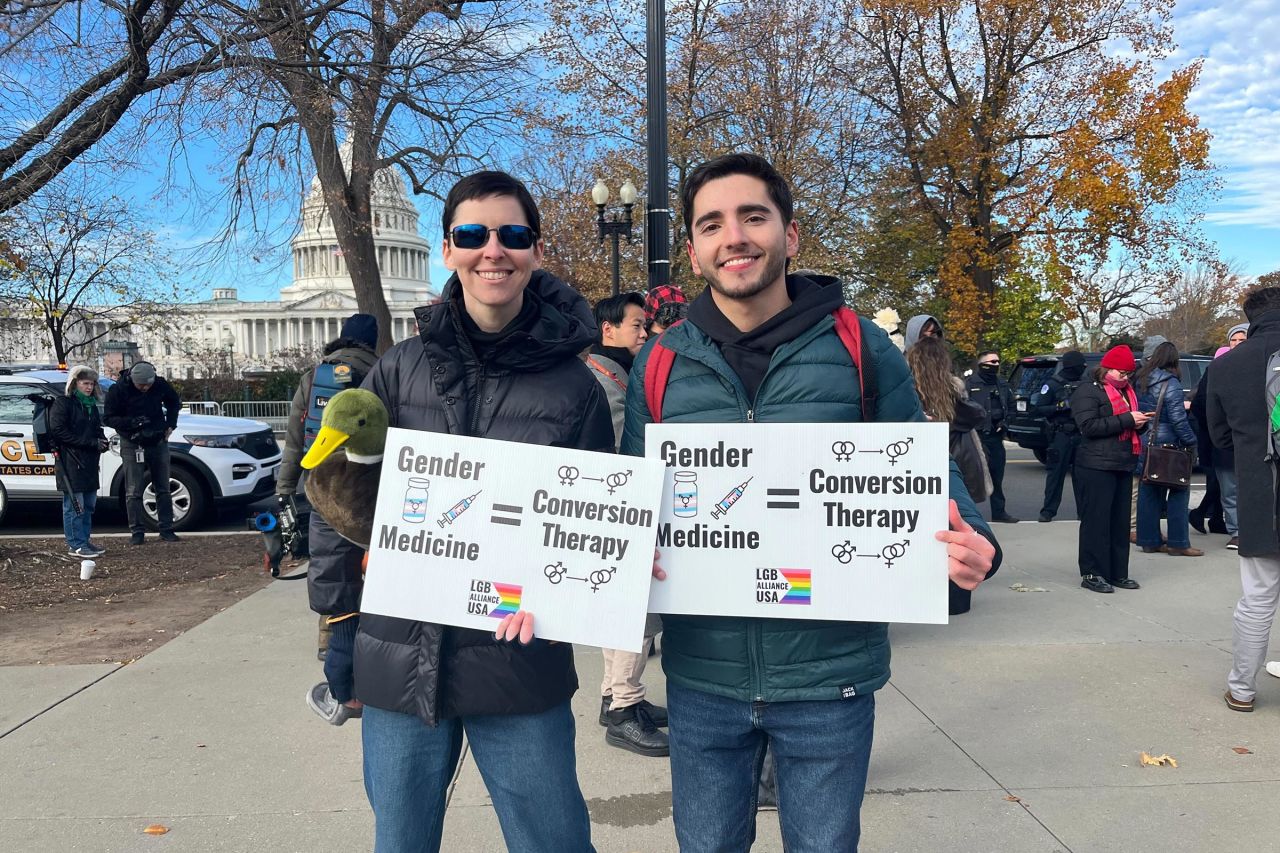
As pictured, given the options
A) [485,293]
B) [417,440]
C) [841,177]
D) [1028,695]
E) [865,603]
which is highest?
[841,177]

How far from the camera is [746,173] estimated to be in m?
2.03

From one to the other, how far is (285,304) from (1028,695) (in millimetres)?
92174

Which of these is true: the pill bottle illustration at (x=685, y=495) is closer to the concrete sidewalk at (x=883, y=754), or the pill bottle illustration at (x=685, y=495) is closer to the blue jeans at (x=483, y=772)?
the blue jeans at (x=483, y=772)

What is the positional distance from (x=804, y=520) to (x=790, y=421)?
23cm

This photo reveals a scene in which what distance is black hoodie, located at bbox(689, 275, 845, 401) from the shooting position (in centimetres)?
205

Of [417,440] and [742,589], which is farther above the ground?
[417,440]

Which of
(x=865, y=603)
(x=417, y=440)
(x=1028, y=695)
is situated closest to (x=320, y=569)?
(x=417, y=440)

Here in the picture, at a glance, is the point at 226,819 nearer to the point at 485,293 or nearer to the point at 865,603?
the point at 485,293

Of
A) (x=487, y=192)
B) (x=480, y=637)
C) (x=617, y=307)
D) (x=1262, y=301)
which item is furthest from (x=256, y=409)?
(x=480, y=637)

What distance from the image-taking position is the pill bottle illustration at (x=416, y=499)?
6.56 feet

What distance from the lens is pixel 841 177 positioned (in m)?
22.1

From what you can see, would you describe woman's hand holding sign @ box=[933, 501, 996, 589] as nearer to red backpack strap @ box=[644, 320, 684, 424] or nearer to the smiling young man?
the smiling young man

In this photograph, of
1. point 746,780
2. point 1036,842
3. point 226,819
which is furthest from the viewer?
point 226,819

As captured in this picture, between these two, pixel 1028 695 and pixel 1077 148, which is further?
pixel 1077 148
